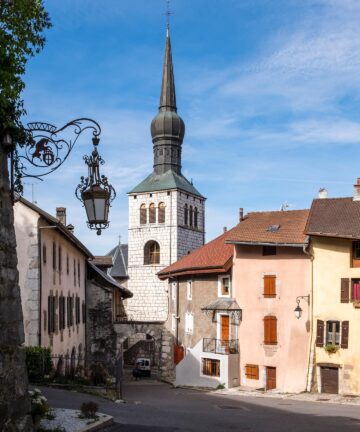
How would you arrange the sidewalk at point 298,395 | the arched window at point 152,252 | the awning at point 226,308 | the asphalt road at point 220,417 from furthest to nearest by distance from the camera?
the arched window at point 152,252 → the awning at point 226,308 → the sidewalk at point 298,395 → the asphalt road at point 220,417

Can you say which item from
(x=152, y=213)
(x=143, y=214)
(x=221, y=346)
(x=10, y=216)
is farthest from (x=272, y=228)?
(x=143, y=214)

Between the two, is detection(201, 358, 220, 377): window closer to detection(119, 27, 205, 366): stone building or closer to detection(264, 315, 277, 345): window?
detection(264, 315, 277, 345): window

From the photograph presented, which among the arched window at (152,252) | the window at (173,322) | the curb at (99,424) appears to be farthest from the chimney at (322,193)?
the arched window at (152,252)

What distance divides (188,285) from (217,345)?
5.31m

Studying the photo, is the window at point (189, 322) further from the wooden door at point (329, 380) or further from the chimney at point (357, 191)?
the chimney at point (357, 191)

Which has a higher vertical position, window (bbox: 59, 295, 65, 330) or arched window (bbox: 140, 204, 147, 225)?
arched window (bbox: 140, 204, 147, 225)

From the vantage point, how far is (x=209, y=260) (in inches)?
1523

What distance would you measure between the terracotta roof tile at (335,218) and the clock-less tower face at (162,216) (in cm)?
3618

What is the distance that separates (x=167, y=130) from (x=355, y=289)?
4590 cm

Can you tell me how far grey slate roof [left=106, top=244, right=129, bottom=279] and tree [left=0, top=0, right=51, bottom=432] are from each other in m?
65.8

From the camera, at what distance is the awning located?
35.8 meters

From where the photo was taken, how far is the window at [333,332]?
3192cm

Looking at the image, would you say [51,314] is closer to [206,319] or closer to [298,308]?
[298,308]

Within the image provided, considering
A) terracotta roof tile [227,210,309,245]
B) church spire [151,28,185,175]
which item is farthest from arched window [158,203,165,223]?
terracotta roof tile [227,210,309,245]
